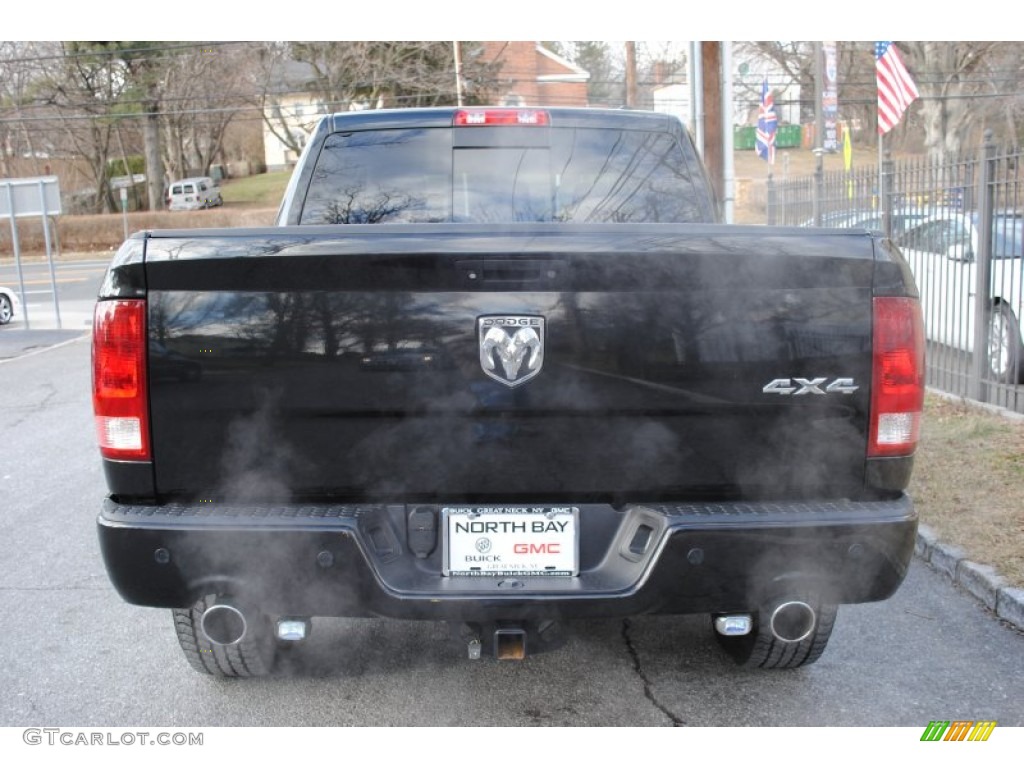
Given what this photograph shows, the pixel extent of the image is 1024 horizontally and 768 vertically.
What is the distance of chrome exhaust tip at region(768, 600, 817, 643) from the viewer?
2742 millimetres

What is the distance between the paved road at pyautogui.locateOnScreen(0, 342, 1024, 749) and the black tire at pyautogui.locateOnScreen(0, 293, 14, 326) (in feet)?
54.7

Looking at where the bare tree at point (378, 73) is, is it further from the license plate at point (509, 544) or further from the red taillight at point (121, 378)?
the license plate at point (509, 544)

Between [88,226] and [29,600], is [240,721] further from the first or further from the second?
[88,226]

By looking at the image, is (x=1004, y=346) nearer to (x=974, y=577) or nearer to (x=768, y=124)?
(x=974, y=577)

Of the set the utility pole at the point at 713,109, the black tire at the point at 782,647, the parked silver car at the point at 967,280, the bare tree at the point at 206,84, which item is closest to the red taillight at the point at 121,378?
the black tire at the point at 782,647

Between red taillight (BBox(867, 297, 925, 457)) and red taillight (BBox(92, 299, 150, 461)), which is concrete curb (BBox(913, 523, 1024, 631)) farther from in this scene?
red taillight (BBox(92, 299, 150, 461))

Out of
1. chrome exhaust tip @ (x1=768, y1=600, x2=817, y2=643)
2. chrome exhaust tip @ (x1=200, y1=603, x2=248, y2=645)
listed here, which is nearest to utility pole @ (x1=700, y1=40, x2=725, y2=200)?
chrome exhaust tip @ (x1=768, y1=600, x2=817, y2=643)

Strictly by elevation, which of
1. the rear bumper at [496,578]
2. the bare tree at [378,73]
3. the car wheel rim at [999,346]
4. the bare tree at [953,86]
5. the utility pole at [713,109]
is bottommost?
the car wheel rim at [999,346]

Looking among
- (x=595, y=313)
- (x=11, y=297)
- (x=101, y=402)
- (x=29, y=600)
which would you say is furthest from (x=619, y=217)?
(x=11, y=297)

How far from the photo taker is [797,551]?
2.62 metres

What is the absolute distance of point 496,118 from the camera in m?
4.00

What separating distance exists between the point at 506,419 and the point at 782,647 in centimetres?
141

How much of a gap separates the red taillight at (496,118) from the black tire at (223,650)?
2192mm

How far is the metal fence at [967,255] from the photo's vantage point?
23.9 feet
